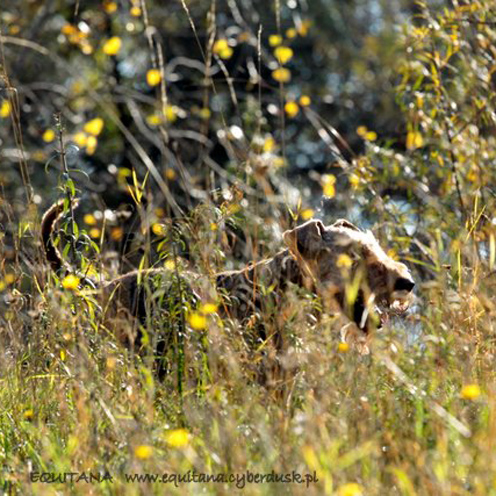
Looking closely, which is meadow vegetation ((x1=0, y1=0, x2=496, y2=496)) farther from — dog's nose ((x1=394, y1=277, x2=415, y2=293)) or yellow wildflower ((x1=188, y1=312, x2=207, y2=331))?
dog's nose ((x1=394, y1=277, x2=415, y2=293))

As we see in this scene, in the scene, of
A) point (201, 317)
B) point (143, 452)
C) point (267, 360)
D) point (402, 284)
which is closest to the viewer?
point (143, 452)

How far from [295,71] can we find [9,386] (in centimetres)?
1054

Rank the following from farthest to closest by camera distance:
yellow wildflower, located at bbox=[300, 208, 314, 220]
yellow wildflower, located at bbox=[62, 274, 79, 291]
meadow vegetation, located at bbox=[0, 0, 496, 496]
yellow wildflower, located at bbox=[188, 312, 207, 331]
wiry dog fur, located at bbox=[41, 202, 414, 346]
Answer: wiry dog fur, located at bbox=[41, 202, 414, 346]
yellow wildflower, located at bbox=[300, 208, 314, 220]
yellow wildflower, located at bbox=[62, 274, 79, 291]
yellow wildflower, located at bbox=[188, 312, 207, 331]
meadow vegetation, located at bbox=[0, 0, 496, 496]

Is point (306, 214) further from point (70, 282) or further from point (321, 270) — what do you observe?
point (70, 282)

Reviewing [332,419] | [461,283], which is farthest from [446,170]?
[332,419]

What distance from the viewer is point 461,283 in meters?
4.42

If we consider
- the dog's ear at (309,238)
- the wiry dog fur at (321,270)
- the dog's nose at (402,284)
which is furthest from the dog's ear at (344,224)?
the dog's nose at (402,284)

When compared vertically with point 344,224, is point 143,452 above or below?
above

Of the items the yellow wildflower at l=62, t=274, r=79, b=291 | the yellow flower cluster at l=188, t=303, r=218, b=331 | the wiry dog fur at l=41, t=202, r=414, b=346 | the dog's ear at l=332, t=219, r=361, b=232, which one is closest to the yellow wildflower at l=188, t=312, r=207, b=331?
the yellow flower cluster at l=188, t=303, r=218, b=331

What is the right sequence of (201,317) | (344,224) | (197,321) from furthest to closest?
(344,224), (201,317), (197,321)

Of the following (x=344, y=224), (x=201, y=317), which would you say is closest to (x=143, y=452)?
(x=201, y=317)

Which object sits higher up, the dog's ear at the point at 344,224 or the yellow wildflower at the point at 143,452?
the yellow wildflower at the point at 143,452

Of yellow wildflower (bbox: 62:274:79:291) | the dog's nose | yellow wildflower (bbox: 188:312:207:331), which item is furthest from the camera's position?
the dog's nose

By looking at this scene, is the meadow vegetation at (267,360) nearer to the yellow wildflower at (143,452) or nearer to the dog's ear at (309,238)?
the yellow wildflower at (143,452)
